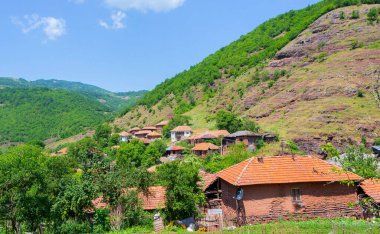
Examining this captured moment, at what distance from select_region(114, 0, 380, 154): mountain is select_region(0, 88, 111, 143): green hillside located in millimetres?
36840

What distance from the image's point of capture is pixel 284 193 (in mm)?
24859

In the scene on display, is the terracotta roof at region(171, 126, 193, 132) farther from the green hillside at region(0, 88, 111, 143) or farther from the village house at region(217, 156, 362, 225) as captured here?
the green hillside at region(0, 88, 111, 143)

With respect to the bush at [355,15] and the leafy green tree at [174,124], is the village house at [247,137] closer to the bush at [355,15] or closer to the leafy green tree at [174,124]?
the leafy green tree at [174,124]

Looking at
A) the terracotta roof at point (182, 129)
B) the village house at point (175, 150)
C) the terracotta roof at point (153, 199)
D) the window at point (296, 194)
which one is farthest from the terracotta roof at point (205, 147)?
the window at point (296, 194)

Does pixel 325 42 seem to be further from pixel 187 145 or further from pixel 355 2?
pixel 187 145

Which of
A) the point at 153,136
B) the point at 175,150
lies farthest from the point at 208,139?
the point at 153,136

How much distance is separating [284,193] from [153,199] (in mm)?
10237

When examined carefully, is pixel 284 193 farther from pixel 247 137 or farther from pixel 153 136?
pixel 153 136

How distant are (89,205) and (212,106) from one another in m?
83.5

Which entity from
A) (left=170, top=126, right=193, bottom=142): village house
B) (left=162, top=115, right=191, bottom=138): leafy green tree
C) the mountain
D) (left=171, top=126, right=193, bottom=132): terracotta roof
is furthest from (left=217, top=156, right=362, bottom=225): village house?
(left=162, top=115, right=191, bottom=138): leafy green tree

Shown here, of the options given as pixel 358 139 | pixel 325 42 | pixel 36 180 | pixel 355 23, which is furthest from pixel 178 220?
pixel 355 23

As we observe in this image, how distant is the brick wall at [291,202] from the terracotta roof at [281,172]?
1.51ft

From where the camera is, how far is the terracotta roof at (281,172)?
24688mm

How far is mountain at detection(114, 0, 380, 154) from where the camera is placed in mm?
65625
